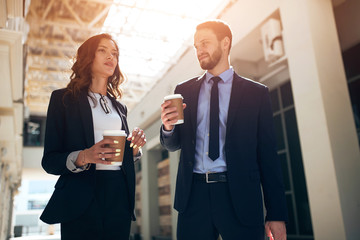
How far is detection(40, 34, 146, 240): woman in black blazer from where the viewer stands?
149 cm

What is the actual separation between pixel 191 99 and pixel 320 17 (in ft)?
10.5

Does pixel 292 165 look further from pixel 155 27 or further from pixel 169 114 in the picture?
pixel 169 114

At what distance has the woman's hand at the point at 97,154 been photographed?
4.76 ft

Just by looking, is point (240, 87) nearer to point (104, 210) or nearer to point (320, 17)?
point (104, 210)

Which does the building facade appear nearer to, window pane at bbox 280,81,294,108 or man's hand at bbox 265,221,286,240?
window pane at bbox 280,81,294,108

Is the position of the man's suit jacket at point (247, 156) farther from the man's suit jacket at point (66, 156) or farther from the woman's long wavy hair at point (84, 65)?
the woman's long wavy hair at point (84, 65)

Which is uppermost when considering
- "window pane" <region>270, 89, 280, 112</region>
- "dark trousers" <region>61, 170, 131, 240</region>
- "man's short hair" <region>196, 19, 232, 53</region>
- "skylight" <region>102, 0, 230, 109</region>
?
"skylight" <region>102, 0, 230, 109</region>

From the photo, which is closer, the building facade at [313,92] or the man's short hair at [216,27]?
the man's short hair at [216,27]

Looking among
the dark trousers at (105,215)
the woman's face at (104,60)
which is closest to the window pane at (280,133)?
the woman's face at (104,60)

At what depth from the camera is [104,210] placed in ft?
5.17

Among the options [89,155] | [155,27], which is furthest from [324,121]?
[155,27]

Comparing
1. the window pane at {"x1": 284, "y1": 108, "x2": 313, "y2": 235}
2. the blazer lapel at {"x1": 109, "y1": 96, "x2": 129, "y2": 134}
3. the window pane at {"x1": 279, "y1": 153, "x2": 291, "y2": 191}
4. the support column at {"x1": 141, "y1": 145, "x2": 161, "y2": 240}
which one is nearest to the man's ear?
the blazer lapel at {"x1": 109, "y1": 96, "x2": 129, "y2": 134}

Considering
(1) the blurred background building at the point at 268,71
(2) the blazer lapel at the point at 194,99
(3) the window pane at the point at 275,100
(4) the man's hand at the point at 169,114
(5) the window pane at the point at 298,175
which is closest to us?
(4) the man's hand at the point at 169,114

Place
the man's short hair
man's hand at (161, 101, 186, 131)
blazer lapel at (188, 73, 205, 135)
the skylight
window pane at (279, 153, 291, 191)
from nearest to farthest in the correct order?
man's hand at (161, 101, 186, 131) → blazer lapel at (188, 73, 205, 135) → the man's short hair → window pane at (279, 153, 291, 191) → the skylight
